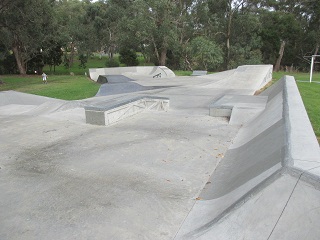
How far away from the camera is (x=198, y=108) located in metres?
11.4

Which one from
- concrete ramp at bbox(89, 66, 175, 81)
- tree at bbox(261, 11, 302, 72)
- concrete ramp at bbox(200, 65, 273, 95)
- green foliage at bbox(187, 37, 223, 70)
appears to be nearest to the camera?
concrete ramp at bbox(200, 65, 273, 95)

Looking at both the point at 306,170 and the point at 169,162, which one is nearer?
the point at 306,170

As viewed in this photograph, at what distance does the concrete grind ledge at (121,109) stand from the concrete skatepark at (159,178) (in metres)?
0.05

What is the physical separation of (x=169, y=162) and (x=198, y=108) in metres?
6.17

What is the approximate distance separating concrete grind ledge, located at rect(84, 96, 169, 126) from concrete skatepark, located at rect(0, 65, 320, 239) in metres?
0.05

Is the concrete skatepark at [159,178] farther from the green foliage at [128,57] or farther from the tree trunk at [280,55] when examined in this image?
the tree trunk at [280,55]

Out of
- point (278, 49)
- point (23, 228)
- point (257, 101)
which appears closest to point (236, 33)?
point (278, 49)

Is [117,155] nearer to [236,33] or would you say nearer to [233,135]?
[233,135]

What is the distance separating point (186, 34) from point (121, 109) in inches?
1253

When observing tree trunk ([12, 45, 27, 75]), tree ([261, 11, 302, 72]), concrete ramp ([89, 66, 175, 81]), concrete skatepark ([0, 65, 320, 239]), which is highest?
tree ([261, 11, 302, 72])

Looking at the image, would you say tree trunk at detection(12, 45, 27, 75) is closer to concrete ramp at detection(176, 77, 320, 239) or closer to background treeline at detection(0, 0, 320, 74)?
background treeline at detection(0, 0, 320, 74)

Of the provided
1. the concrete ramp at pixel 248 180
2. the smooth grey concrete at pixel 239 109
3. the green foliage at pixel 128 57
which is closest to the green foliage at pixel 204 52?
the green foliage at pixel 128 57

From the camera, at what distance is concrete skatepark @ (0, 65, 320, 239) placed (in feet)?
9.80

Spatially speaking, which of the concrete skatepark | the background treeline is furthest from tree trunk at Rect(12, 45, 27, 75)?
the concrete skatepark
